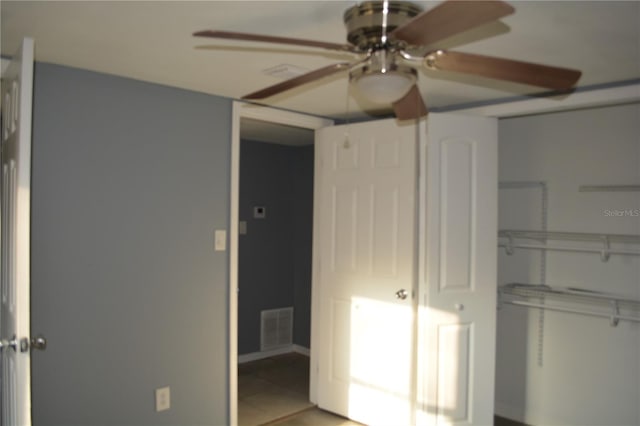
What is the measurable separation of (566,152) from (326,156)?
62.3 inches

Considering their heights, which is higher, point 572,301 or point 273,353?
point 572,301

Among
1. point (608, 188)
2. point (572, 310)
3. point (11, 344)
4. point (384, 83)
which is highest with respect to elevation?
point (384, 83)

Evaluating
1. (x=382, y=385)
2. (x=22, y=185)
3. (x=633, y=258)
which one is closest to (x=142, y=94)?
(x=22, y=185)

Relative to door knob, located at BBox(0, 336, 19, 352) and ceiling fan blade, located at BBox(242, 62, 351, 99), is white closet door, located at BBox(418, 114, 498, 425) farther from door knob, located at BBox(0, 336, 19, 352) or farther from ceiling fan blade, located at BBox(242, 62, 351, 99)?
door knob, located at BBox(0, 336, 19, 352)

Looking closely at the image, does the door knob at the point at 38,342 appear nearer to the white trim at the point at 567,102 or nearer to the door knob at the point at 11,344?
the door knob at the point at 11,344

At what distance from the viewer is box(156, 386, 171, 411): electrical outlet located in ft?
9.35

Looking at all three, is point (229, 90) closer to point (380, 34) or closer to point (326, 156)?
point (326, 156)

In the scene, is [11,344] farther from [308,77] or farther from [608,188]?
[608,188]

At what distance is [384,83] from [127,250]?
1848 mm

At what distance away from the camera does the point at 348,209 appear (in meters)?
3.50

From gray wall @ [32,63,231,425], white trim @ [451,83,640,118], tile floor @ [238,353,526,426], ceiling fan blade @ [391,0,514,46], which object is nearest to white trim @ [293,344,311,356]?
tile floor @ [238,353,526,426]

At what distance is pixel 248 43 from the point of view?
209 cm

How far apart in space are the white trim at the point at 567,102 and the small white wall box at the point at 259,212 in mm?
2269

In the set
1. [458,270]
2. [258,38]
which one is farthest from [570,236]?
[258,38]
